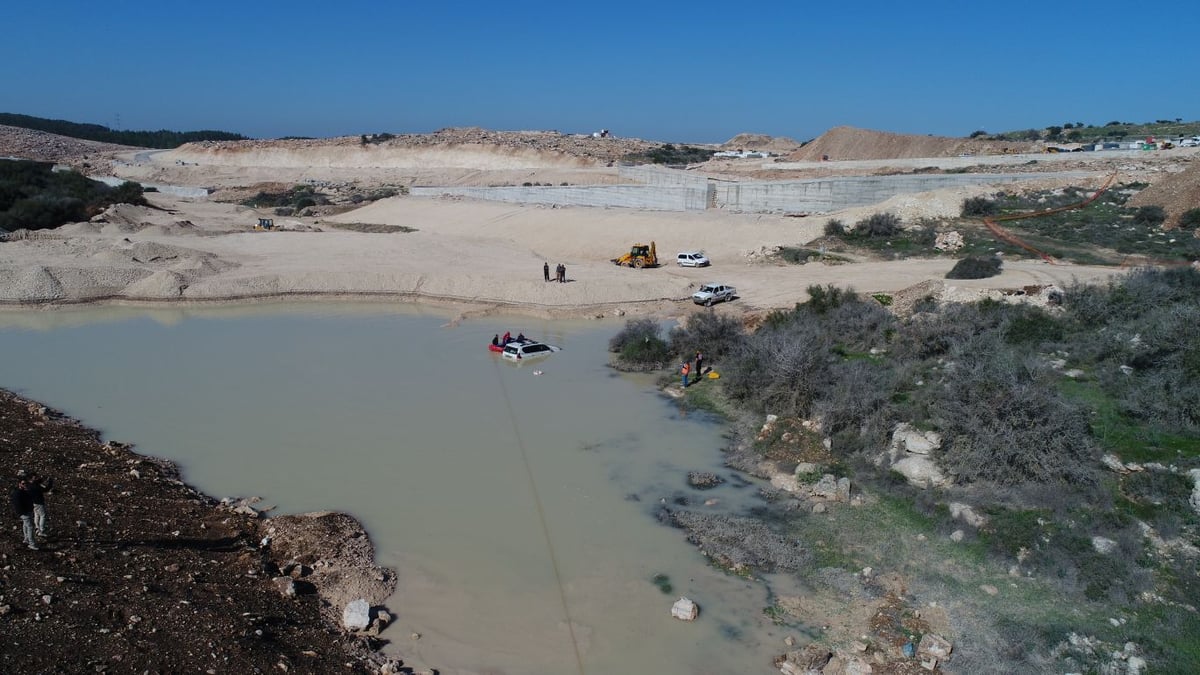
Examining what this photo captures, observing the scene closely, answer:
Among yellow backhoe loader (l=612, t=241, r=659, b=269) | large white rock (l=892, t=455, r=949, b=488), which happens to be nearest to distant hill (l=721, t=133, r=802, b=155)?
yellow backhoe loader (l=612, t=241, r=659, b=269)

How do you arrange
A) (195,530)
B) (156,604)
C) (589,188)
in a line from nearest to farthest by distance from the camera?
(156,604), (195,530), (589,188)

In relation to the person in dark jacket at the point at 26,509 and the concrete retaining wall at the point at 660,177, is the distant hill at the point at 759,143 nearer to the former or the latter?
the concrete retaining wall at the point at 660,177

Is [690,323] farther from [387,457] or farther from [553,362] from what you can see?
[387,457]

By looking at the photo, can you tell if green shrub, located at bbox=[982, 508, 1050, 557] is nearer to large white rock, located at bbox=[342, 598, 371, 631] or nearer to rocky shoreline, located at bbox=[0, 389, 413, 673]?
rocky shoreline, located at bbox=[0, 389, 413, 673]

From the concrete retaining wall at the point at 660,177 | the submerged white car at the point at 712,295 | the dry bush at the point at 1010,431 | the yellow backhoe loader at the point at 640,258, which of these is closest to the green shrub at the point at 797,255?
the yellow backhoe loader at the point at 640,258

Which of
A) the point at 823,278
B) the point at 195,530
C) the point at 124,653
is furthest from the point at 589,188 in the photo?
the point at 124,653

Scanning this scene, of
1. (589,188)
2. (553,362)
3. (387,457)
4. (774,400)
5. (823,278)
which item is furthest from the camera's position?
(589,188)
